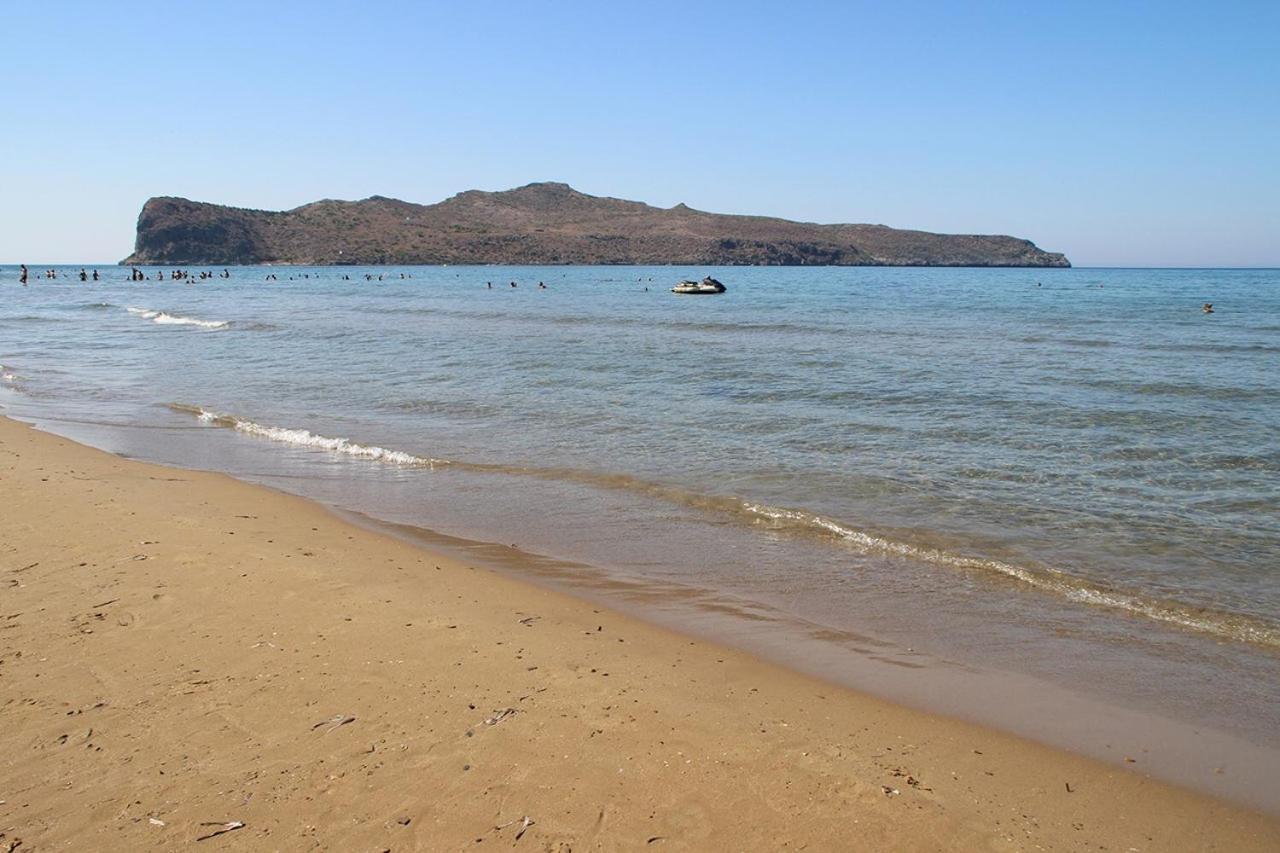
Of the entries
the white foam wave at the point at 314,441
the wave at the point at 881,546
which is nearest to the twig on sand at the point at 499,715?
the wave at the point at 881,546

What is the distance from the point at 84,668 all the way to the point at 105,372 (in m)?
20.0

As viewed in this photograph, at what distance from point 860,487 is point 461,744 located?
687 centimetres

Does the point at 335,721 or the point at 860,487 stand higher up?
the point at 860,487

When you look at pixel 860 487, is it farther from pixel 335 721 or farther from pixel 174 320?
pixel 174 320

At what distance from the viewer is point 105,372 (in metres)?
21.8

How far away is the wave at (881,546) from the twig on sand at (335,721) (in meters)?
5.02

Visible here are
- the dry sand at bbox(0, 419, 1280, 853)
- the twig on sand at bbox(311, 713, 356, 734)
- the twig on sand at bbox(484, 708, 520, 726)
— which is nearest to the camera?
the dry sand at bbox(0, 419, 1280, 853)

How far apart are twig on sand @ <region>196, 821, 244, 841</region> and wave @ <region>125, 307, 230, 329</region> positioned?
3516 cm

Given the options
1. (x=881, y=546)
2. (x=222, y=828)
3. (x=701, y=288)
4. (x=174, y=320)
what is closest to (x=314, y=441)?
(x=881, y=546)

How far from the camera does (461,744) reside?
4.17 m

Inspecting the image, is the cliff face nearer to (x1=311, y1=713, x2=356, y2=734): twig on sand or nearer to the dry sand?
the dry sand

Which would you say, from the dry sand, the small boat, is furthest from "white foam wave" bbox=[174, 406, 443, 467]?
the small boat

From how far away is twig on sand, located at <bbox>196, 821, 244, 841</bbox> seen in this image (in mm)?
3439

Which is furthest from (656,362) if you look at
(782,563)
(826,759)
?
(826,759)
